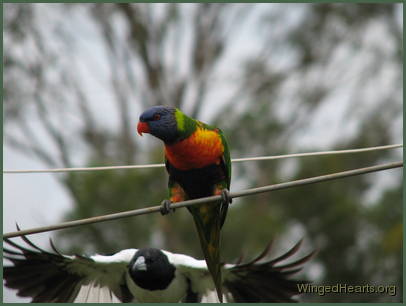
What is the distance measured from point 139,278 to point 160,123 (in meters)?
1.71

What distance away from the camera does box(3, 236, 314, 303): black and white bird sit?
6.05m

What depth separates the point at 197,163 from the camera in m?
5.18

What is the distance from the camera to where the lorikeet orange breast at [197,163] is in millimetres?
5004

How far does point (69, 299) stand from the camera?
20.3 ft

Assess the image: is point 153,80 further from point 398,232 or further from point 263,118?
point 398,232

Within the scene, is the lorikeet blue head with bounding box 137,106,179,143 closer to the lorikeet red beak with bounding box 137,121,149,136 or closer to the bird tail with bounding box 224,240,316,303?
the lorikeet red beak with bounding box 137,121,149,136

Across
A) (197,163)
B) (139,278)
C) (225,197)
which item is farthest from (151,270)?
(225,197)

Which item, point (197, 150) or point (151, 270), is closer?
point (197, 150)

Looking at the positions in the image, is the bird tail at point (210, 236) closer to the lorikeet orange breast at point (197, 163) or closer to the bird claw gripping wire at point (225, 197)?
the lorikeet orange breast at point (197, 163)

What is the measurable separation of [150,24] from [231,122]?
3006mm

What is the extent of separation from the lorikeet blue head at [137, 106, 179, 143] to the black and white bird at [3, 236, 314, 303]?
1521 millimetres

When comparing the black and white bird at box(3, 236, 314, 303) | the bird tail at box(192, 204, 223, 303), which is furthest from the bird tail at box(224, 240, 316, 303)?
the bird tail at box(192, 204, 223, 303)

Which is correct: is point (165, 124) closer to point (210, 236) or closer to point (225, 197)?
point (225, 197)

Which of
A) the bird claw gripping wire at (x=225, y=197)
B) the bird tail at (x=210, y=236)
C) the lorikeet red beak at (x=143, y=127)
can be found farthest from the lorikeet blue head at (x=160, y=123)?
the bird tail at (x=210, y=236)
